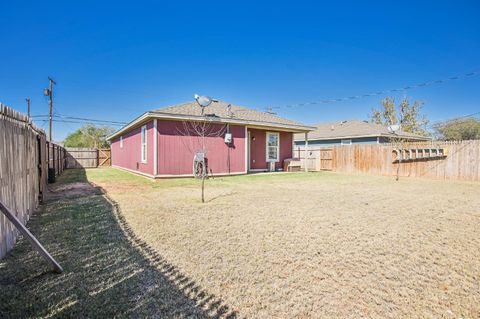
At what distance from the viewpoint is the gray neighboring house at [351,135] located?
18734mm

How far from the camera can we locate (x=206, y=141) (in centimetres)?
1109

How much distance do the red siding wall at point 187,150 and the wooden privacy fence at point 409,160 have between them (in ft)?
23.8

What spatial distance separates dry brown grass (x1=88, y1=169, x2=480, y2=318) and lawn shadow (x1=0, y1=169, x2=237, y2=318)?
17 centimetres

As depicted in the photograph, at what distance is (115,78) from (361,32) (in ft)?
58.6

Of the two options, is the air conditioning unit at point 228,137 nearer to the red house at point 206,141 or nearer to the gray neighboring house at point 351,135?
the red house at point 206,141

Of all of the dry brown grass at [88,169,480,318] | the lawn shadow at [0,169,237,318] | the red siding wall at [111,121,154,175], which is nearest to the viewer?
the lawn shadow at [0,169,237,318]

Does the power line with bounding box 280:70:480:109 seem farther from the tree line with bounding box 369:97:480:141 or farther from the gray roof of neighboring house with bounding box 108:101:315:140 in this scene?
the tree line with bounding box 369:97:480:141

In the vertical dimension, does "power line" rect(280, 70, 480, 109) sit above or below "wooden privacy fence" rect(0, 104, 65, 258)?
above

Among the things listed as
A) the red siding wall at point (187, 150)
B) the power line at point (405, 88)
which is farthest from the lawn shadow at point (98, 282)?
the power line at point (405, 88)

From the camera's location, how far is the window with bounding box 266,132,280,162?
14180 millimetres

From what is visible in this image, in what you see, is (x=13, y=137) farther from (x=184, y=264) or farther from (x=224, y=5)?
(x=224, y=5)

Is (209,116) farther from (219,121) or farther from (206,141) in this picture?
(206,141)

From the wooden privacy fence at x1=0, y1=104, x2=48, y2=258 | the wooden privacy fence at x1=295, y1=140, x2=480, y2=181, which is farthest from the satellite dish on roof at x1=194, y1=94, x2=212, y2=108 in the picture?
the wooden privacy fence at x1=295, y1=140, x2=480, y2=181

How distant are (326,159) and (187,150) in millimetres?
10189
